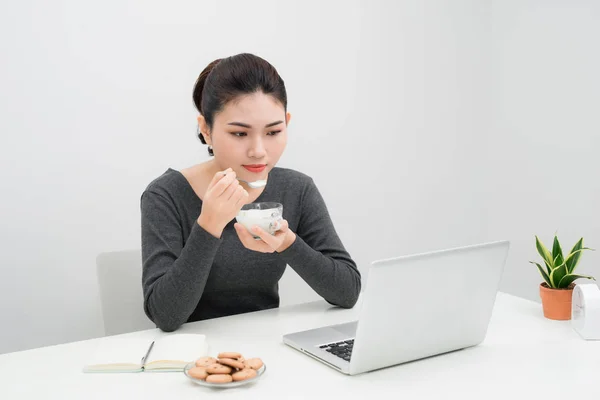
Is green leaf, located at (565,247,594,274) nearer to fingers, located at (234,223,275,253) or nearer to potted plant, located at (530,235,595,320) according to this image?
potted plant, located at (530,235,595,320)

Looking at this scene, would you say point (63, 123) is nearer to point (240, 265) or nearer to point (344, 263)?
point (240, 265)

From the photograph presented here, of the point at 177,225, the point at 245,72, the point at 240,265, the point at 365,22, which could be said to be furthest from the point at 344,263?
the point at 365,22

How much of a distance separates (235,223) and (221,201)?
0.13 m

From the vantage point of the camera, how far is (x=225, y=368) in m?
1.21

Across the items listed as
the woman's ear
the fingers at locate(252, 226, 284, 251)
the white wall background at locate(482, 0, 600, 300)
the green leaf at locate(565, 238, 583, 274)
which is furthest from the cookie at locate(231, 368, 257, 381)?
the white wall background at locate(482, 0, 600, 300)

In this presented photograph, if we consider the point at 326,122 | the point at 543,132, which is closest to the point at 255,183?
the point at 326,122

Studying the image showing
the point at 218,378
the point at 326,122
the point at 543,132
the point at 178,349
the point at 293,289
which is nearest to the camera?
the point at 218,378

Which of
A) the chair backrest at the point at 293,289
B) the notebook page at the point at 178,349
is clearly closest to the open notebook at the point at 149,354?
the notebook page at the point at 178,349

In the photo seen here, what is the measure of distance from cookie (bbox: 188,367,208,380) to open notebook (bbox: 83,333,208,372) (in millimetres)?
76

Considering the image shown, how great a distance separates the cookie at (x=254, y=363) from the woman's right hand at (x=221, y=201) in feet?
1.23

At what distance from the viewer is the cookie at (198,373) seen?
1.19 metres

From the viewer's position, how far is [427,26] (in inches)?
125

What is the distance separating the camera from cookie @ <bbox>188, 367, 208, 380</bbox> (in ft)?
3.92

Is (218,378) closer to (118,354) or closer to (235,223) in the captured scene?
(118,354)
